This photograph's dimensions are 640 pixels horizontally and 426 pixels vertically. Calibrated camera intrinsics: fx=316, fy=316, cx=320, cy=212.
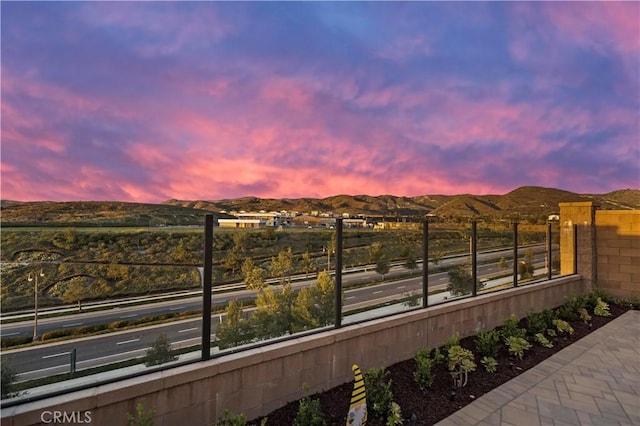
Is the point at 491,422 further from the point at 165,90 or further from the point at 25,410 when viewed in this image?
the point at 165,90

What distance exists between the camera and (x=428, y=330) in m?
5.17

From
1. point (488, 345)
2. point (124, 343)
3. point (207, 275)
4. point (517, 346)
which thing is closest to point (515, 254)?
point (517, 346)

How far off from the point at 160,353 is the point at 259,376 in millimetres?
1024

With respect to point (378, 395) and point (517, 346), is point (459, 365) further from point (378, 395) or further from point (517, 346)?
point (378, 395)

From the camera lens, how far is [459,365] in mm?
4602

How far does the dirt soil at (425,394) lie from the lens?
344cm

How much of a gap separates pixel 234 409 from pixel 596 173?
2366cm

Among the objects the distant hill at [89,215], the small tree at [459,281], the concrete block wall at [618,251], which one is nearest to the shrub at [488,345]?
the small tree at [459,281]

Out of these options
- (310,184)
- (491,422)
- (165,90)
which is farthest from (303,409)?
(310,184)

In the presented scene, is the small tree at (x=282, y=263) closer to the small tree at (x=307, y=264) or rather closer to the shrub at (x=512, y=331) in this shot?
the small tree at (x=307, y=264)

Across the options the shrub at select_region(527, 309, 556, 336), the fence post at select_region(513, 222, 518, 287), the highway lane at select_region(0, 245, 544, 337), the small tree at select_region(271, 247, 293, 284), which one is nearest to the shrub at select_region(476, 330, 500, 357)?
the shrub at select_region(527, 309, 556, 336)

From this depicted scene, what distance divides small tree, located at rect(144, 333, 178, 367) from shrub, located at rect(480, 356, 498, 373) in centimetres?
438

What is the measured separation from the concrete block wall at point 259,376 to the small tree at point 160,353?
0.51 ft

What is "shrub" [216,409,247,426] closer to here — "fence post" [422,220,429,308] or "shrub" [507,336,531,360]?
"fence post" [422,220,429,308]
